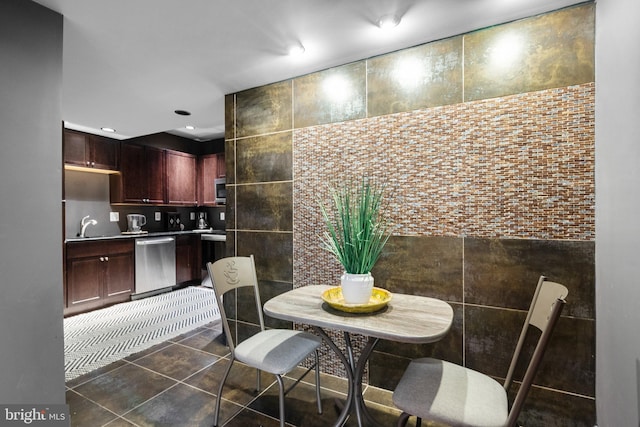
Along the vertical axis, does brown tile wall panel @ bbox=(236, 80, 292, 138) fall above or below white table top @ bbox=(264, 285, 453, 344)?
above

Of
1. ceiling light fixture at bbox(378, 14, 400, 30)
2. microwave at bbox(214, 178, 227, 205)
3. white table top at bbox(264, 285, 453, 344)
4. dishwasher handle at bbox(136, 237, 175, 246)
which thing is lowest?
white table top at bbox(264, 285, 453, 344)

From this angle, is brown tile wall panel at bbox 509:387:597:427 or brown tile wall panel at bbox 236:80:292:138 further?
brown tile wall panel at bbox 236:80:292:138

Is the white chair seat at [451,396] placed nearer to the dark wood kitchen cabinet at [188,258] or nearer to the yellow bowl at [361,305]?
the yellow bowl at [361,305]

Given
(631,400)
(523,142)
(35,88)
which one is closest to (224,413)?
(631,400)

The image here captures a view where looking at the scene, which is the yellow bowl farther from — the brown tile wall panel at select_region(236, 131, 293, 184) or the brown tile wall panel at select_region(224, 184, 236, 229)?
the brown tile wall panel at select_region(224, 184, 236, 229)

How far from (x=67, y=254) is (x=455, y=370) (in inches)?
166

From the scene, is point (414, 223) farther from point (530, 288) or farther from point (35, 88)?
point (35, 88)

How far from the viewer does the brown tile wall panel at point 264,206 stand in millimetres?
2369

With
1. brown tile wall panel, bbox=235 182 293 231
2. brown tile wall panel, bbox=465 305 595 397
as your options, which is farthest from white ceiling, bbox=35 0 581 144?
brown tile wall panel, bbox=465 305 595 397

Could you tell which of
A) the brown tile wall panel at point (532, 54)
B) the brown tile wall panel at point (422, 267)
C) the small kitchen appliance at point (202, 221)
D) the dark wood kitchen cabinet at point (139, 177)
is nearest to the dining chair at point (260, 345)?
the brown tile wall panel at point (422, 267)

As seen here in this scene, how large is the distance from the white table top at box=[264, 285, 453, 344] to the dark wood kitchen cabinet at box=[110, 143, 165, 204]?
386cm

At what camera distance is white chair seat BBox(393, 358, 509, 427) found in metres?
1.08

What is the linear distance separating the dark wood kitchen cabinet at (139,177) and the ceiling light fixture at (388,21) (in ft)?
13.6

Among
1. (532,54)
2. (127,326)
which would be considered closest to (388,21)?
(532,54)
